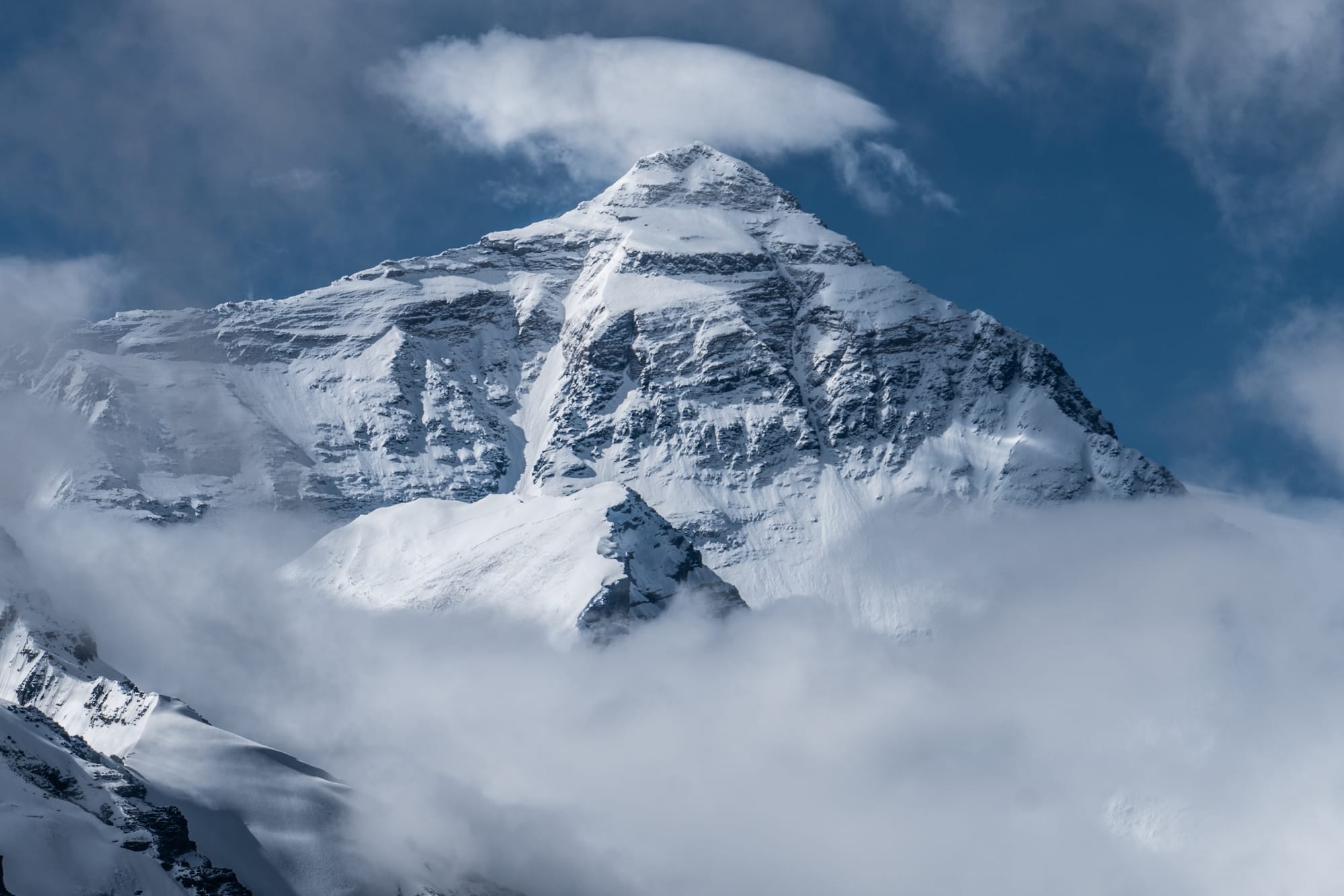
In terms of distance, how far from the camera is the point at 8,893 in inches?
7653
